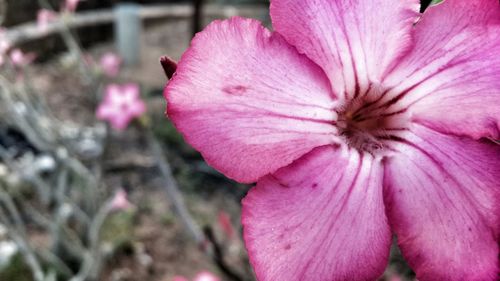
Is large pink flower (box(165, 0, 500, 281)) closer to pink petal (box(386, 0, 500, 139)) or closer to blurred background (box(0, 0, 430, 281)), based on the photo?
pink petal (box(386, 0, 500, 139))

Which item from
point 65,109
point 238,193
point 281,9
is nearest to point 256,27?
point 281,9

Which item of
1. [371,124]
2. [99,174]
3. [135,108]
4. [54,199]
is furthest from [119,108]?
[371,124]

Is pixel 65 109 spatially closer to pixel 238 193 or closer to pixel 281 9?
pixel 238 193

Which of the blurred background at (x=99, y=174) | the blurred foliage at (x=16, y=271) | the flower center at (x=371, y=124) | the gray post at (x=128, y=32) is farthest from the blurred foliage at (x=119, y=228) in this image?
the flower center at (x=371, y=124)

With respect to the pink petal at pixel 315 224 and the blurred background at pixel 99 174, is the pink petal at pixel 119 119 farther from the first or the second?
the pink petal at pixel 315 224

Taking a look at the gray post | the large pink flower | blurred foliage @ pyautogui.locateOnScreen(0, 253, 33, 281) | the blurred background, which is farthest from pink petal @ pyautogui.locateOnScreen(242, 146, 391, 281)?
the gray post

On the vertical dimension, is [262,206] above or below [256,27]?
below
